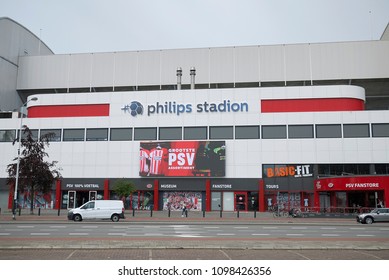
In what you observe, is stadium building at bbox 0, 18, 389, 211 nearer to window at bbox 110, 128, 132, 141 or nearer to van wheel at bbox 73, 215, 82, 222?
window at bbox 110, 128, 132, 141

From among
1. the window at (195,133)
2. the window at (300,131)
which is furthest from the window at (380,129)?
the window at (195,133)

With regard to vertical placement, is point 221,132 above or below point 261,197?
→ above

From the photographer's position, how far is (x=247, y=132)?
50.8m

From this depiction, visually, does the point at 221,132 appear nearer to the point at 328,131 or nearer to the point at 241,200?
the point at 241,200

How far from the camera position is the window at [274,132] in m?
50.1

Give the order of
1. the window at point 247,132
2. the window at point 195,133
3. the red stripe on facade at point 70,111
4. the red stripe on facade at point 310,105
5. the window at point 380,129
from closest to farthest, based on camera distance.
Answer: the window at point 380,129 → the window at point 247,132 → the red stripe on facade at point 310,105 → the window at point 195,133 → the red stripe on facade at point 70,111

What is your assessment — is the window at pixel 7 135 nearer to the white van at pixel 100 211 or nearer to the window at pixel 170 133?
the window at pixel 170 133

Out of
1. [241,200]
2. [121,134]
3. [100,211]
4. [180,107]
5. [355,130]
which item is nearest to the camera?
[100,211]

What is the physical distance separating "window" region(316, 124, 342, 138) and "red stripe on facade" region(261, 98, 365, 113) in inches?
101

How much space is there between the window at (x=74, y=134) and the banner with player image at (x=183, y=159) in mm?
8548

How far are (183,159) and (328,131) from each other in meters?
18.5

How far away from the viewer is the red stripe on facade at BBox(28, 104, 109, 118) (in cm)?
5431

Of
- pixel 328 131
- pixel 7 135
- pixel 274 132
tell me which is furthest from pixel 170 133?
pixel 7 135

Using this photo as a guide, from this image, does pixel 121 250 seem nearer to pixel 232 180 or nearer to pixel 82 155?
pixel 232 180
